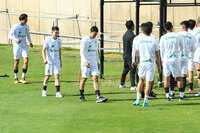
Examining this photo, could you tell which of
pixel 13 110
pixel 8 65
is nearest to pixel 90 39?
pixel 13 110

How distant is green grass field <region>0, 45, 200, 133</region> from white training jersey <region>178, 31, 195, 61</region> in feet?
3.66

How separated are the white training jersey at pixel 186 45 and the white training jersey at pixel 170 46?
0.65 meters

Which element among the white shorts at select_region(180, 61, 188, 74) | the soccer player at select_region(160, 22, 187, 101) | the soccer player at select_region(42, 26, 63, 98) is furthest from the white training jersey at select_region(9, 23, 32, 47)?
the soccer player at select_region(160, 22, 187, 101)

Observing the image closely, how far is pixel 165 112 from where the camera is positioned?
1184cm

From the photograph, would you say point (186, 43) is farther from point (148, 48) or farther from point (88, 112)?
point (88, 112)

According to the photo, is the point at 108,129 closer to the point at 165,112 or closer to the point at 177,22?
the point at 165,112

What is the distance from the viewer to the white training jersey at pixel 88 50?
13.3 meters

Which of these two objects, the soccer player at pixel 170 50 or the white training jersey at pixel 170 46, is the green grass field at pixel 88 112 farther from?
the white training jersey at pixel 170 46

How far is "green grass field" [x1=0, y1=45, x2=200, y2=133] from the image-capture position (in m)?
10.3

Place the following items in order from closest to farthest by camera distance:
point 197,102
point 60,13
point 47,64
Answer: point 197,102 → point 47,64 → point 60,13

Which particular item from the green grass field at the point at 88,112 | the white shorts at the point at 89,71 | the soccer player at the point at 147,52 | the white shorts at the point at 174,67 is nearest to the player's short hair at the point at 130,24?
the green grass field at the point at 88,112

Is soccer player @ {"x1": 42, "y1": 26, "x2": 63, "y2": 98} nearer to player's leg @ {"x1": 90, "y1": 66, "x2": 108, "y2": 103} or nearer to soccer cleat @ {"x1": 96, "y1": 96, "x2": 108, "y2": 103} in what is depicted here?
player's leg @ {"x1": 90, "y1": 66, "x2": 108, "y2": 103}

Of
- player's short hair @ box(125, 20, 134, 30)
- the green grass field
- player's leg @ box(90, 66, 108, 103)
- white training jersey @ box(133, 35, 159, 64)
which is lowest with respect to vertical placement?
the green grass field

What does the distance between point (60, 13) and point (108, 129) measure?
1803 centimetres
